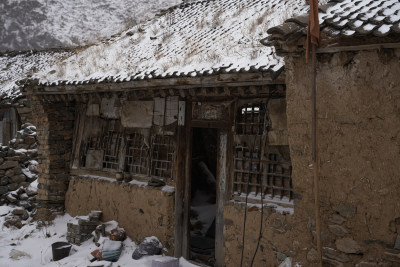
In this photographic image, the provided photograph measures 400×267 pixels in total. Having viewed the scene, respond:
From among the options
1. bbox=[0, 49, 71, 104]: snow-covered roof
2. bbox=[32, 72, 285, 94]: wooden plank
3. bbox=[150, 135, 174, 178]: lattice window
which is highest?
bbox=[0, 49, 71, 104]: snow-covered roof

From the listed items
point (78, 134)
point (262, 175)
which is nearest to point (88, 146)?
point (78, 134)

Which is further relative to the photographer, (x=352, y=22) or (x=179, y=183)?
(x=179, y=183)

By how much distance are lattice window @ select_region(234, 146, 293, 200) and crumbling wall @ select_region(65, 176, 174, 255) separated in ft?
4.22

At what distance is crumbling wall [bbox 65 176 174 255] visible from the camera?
5539 millimetres

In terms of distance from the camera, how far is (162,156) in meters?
5.88

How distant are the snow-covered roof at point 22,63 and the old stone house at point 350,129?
13.1 metres

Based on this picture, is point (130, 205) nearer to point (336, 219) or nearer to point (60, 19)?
point (336, 219)

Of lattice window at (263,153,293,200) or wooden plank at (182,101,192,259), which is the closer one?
lattice window at (263,153,293,200)

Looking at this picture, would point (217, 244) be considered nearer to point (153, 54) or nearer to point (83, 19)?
point (153, 54)

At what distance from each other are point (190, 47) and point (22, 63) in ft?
44.1

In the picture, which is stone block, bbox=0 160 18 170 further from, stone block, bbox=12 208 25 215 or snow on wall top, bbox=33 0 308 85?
snow on wall top, bbox=33 0 308 85

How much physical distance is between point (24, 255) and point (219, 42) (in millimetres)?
5119

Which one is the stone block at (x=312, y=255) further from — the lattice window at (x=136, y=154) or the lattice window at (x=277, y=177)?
the lattice window at (x=136, y=154)

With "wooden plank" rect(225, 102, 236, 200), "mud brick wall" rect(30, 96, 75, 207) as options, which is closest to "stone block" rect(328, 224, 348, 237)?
"wooden plank" rect(225, 102, 236, 200)
